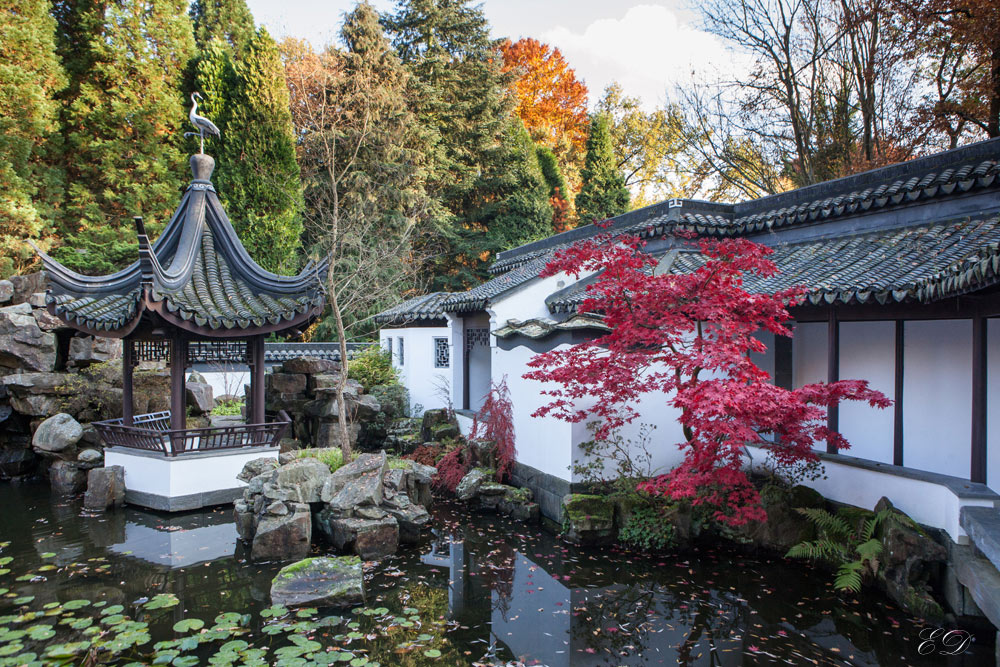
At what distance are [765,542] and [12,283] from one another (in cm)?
1531

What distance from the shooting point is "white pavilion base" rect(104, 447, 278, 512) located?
8617mm

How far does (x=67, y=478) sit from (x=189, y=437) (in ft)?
9.66

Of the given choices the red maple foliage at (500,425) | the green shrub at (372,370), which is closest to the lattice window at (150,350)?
the green shrub at (372,370)

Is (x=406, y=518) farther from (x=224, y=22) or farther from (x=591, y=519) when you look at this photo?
(x=224, y=22)

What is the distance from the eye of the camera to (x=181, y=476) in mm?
8672

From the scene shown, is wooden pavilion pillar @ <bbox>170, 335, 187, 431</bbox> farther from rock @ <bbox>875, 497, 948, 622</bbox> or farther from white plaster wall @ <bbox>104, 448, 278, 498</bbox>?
rock @ <bbox>875, 497, 948, 622</bbox>

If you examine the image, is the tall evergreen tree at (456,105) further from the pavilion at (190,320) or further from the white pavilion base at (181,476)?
the white pavilion base at (181,476)

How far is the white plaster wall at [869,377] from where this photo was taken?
7.98m

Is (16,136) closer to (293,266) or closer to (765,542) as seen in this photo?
(293,266)

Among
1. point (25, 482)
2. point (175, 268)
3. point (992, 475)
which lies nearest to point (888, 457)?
point (992, 475)

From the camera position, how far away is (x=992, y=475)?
6664 millimetres

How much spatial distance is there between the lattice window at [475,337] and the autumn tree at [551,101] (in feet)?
55.4

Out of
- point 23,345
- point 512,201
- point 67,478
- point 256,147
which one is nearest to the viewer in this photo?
point 67,478

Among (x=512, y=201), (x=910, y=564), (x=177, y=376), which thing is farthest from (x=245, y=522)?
(x=512, y=201)
